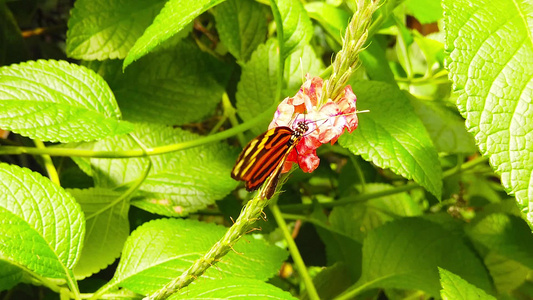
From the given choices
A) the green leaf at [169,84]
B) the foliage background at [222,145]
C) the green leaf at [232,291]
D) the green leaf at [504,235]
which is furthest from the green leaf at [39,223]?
the green leaf at [504,235]

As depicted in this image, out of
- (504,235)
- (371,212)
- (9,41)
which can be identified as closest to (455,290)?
(504,235)

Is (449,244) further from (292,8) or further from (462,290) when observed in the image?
(292,8)

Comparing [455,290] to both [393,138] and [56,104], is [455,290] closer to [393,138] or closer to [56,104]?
[393,138]

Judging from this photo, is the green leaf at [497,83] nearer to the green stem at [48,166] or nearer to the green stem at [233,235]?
the green stem at [233,235]

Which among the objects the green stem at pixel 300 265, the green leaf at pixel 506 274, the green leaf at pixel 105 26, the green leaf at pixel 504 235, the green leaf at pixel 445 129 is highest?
the green leaf at pixel 105 26

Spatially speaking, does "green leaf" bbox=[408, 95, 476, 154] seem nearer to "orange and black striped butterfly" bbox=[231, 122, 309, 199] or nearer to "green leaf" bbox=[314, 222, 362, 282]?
"green leaf" bbox=[314, 222, 362, 282]

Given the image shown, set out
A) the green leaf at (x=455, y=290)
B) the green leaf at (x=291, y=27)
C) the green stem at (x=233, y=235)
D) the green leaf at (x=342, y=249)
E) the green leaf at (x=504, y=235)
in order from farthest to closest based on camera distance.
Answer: the green leaf at (x=342, y=249), the green leaf at (x=504, y=235), the green leaf at (x=291, y=27), the green leaf at (x=455, y=290), the green stem at (x=233, y=235)

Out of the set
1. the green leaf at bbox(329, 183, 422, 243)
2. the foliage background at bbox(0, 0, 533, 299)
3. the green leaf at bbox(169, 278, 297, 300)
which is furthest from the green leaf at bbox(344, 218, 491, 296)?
the green leaf at bbox(169, 278, 297, 300)

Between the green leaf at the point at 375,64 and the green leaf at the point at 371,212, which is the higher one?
the green leaf at the point at 375,64
